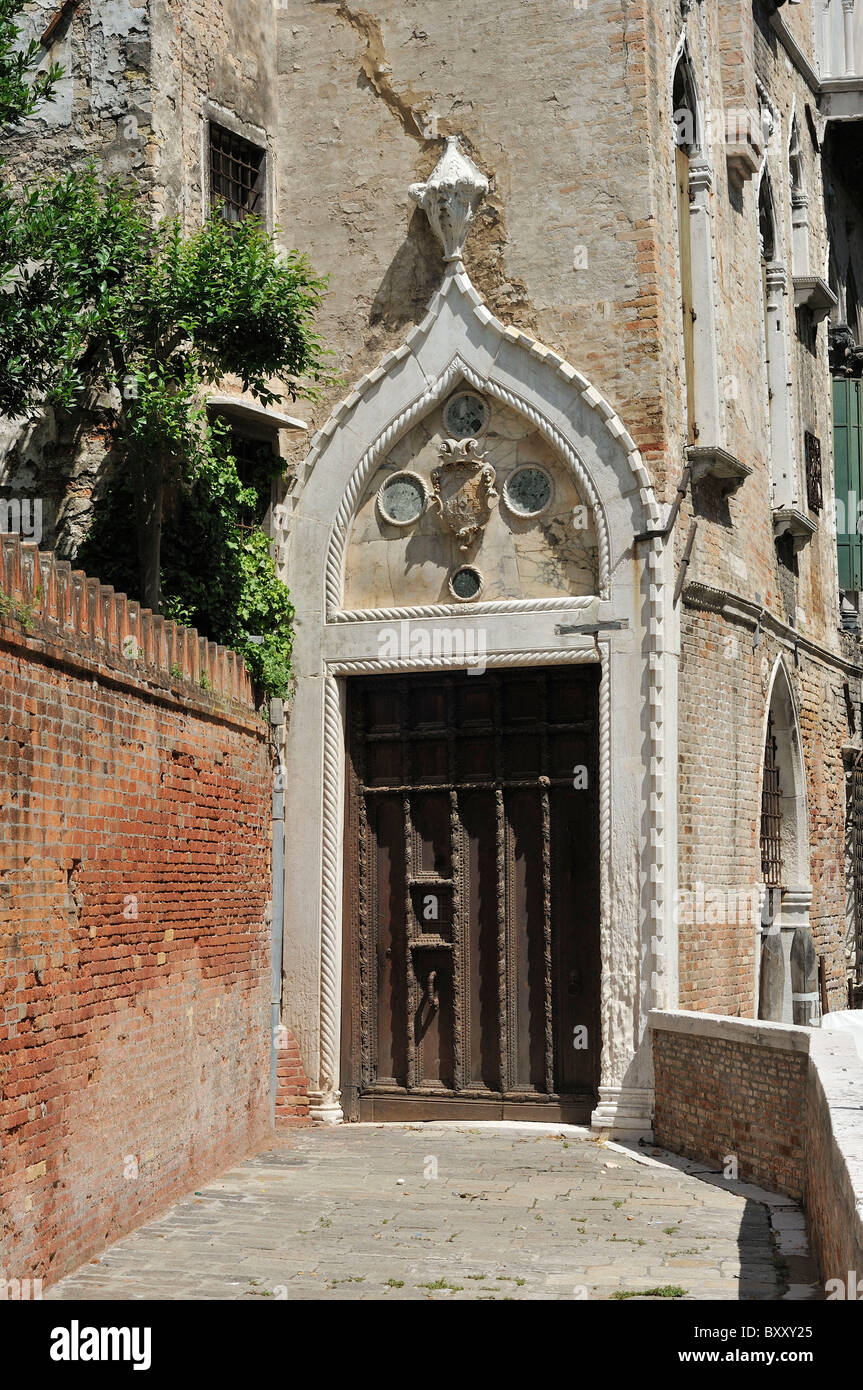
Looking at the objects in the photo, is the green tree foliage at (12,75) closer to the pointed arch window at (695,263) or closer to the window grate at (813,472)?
the pointed arch window at (695,263)

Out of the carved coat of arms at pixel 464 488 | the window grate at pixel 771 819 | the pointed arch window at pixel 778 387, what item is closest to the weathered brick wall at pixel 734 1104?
the carved coat of arms at pixel 464 488

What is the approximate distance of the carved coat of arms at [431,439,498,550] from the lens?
1303cm

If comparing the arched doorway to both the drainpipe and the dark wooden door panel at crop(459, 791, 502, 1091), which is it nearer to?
the dark wooden door panel at crop(459, 791, 502, 1091)

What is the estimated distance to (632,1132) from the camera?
11.7 metres

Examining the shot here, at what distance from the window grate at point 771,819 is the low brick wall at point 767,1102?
167 inches

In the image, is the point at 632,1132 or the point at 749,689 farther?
the point at 749,689

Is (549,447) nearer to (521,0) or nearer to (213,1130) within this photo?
(521,0)

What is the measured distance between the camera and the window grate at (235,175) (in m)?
13.1

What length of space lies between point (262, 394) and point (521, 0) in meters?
4.33

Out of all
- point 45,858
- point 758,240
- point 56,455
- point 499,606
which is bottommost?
point 45,858

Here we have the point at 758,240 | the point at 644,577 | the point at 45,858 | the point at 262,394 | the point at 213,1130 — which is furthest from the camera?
the point at 758,240

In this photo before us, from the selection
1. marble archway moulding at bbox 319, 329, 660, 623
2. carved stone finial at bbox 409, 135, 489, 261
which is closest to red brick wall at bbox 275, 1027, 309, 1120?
marble archway moulding at bbox 319, 329, 660, 623

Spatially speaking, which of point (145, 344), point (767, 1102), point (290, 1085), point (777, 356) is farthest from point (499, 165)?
point (767, 1102)

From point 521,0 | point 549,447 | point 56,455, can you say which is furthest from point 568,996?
point 521,0
